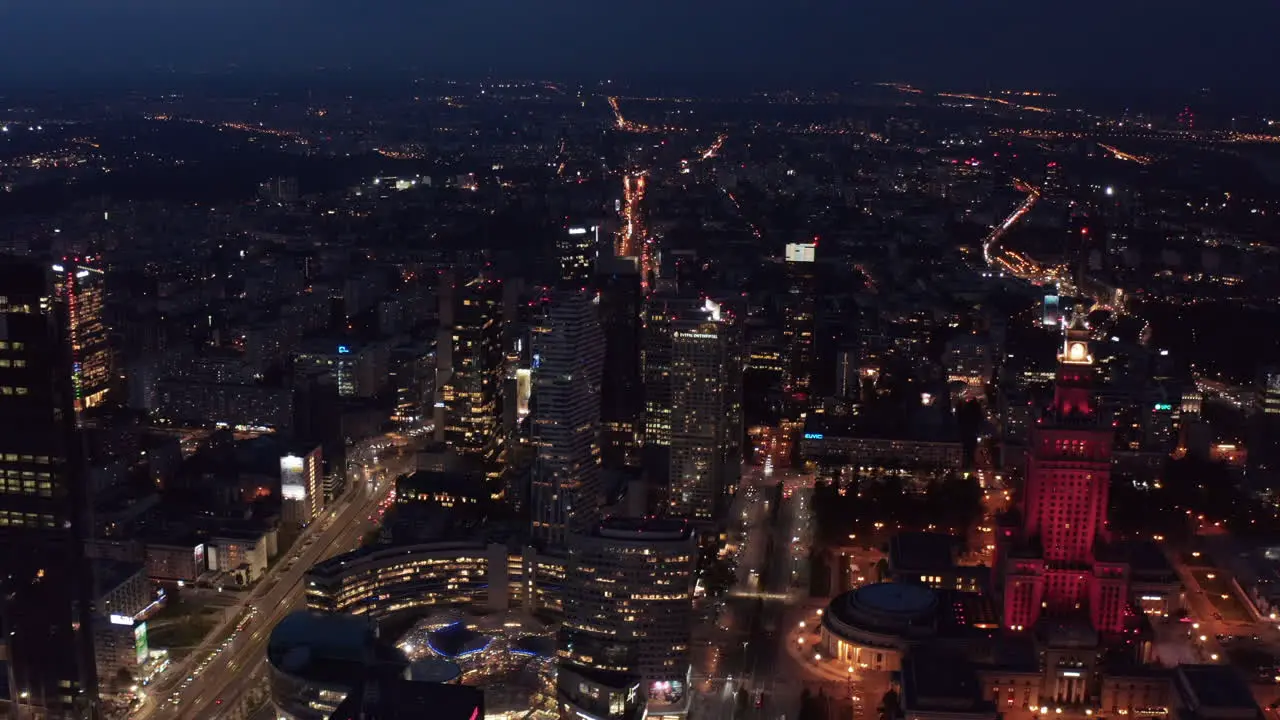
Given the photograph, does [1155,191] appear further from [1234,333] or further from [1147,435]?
[1147,435]

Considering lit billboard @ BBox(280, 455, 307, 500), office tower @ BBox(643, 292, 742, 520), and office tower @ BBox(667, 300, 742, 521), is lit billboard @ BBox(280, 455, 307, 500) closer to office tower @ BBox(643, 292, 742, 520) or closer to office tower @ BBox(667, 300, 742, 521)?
office tower @ BBox(643, 292, 742, 520)

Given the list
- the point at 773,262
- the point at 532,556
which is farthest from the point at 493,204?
the point at 532,556

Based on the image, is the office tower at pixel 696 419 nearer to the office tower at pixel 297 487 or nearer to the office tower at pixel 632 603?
the office tower at pixel 632 603

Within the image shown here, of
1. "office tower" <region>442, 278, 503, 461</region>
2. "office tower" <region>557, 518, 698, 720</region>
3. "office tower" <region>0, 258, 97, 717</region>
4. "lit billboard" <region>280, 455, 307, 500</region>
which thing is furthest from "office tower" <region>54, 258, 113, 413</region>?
"office tower" <region>557, 518, 698, 720</region>

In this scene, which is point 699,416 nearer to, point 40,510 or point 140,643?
point 140,643

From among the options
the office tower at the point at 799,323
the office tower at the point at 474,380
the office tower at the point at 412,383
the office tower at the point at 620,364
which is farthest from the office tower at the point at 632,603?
the office tower at the point at 799,323
